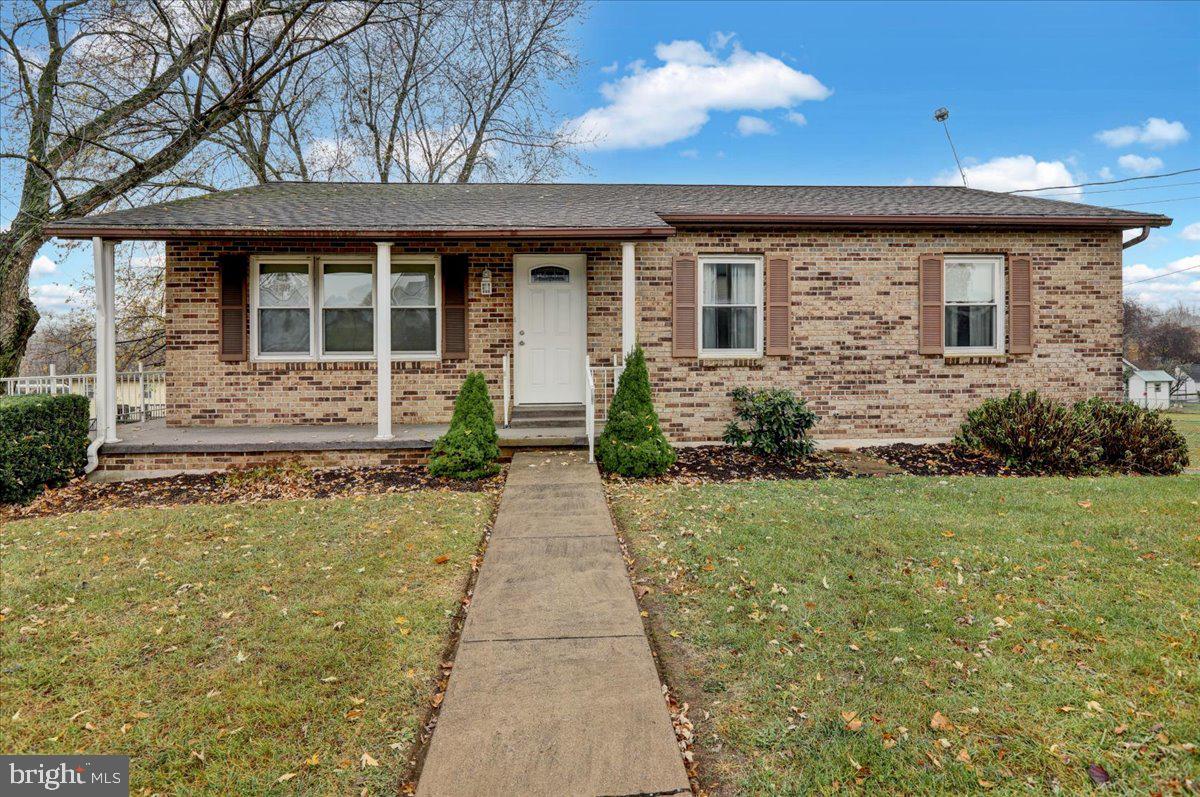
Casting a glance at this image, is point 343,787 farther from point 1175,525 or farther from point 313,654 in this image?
point 1175,525

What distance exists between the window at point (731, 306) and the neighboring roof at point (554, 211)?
0.67m

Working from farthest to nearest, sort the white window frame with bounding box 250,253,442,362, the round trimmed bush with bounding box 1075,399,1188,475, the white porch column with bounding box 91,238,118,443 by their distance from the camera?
the white window frame with bounding box 250,253,442,362 < the white porch column with bounding box 91,238,118,443 < the round trimmed bush with bounding box 1075,399,1188,475

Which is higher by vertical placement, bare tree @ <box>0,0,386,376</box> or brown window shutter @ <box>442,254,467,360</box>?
bare tree @ <box>0,0,386,376</box>

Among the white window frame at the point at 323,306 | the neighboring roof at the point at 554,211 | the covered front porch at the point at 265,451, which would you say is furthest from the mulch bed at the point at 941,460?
the white window frame at the point at 323,306

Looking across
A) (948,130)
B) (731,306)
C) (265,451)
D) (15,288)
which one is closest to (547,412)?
(731,306)

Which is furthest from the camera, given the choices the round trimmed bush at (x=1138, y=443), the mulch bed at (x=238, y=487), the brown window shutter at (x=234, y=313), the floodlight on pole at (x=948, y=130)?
the floodlight on pole at (x=948, y=130)

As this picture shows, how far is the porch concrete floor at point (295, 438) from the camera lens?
7285mm

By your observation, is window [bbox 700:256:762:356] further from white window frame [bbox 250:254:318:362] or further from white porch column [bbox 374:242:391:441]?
white window frame [bbox 250:254:318:362]

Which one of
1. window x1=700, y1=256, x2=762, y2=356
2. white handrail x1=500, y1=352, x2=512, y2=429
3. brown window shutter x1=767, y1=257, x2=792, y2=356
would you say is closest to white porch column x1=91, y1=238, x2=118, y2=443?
white handrail x1=500, y1=352, x2=512, y2=429

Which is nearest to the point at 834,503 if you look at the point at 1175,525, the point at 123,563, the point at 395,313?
the point at 1175,525

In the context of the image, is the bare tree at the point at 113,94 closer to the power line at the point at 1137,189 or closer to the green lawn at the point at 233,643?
the green lawn at the point at 233,643

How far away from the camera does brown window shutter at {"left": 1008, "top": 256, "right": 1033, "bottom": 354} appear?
8836mm

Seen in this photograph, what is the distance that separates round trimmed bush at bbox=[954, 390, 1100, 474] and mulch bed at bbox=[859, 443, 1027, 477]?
0.18 m

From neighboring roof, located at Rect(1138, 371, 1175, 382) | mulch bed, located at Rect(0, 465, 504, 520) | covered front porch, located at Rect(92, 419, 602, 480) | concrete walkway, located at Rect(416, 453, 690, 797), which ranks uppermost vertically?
neighboring roof, located at Rect(1138, 371, 1175, 382)
